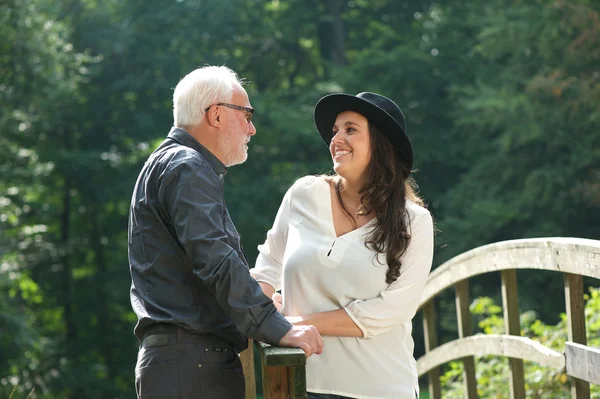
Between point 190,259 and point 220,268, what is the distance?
0.35ft

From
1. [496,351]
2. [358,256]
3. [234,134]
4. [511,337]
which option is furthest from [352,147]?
[496,351]

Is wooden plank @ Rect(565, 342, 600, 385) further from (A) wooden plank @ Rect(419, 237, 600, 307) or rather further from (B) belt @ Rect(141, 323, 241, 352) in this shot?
(B) belt @ Rect(141, 323, 241, 352)

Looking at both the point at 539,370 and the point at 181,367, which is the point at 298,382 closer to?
the point at 181,367

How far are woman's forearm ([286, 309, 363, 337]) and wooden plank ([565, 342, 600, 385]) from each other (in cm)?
86

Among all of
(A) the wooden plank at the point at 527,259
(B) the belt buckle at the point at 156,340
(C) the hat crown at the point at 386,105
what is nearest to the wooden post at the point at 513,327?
(A) the wooden plank at the point at 527,259

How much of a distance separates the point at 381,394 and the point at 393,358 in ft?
0.38

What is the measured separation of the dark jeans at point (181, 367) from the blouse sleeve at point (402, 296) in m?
0.46

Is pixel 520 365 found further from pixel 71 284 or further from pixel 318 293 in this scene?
pixel 71 284

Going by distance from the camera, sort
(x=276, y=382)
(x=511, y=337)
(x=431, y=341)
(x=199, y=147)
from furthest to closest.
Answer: (x=431, y=341), (x=511, y=337), (x=199, y=147), (x=276, y=382)

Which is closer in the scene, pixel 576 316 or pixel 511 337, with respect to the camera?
pixel 576 316

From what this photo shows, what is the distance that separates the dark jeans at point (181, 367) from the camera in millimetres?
2703

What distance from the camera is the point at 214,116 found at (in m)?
2.89

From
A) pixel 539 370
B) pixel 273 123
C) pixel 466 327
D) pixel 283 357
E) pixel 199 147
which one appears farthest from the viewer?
pixel 273 123

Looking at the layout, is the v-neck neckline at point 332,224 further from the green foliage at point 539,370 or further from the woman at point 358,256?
the green foliage at point 539,370
